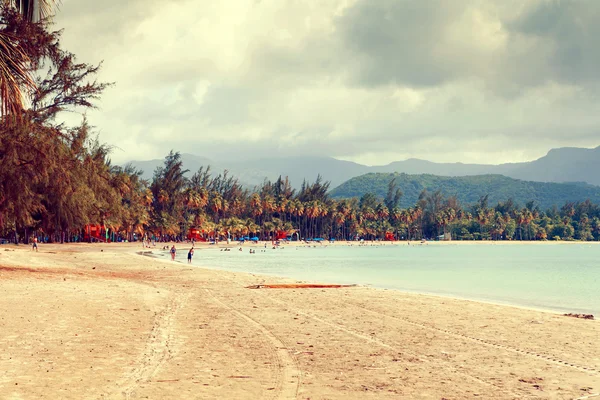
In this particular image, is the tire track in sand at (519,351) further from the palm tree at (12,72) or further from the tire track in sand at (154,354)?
the palm tree at (12,72)

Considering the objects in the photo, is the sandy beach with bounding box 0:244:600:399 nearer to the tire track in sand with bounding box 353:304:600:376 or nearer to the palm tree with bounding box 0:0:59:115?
the tire track in sand with bounding box 353:304:600:376

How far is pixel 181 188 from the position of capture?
128250 mm

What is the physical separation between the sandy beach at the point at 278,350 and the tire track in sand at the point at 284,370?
2cm

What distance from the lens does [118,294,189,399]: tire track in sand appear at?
7680 mm

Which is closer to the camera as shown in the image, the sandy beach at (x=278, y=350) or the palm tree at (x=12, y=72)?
the sandy beach at (x=278, y=350)

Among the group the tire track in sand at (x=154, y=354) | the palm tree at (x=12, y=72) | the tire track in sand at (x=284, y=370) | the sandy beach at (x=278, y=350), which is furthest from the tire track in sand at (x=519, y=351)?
the palm tree at (x=12, y=72)

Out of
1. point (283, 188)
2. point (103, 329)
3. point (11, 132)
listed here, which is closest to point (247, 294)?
point (103, 329)

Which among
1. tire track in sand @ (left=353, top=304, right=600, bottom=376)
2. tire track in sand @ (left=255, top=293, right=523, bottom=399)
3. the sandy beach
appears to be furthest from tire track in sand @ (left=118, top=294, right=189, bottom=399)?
tire track in sand @ (left=353, top=304, right=600, bottom=376)

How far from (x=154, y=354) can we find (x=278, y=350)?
7.47 feet

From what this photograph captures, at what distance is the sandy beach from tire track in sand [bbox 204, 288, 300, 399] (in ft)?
0.08

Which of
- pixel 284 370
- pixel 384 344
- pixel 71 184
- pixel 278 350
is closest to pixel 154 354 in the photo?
pixel 278 350

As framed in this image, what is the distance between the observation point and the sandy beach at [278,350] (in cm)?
778

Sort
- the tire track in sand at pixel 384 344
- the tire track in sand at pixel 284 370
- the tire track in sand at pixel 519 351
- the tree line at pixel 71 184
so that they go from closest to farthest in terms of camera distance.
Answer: the tire track in sand at pixel 284 370, the tire track in sand at pixel 384 344, the tire track in sand at pixel 519 351, the tree line at pixel 71 184

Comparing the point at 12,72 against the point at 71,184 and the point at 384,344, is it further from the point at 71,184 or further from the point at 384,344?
the point at 71,184
